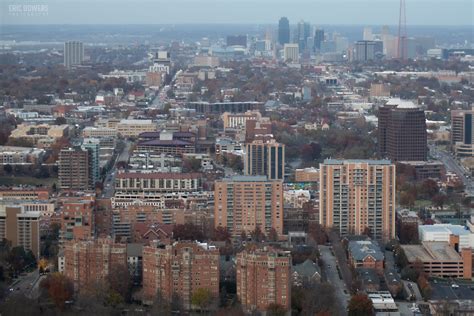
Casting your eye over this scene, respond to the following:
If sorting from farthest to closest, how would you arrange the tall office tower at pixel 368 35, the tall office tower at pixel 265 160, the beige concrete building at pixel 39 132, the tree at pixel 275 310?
the tall office tower at pixel 368 35, the beige concrete building at pixel 39 132, the tall office tower at pixel 265 160, the tree at pixel 275 310

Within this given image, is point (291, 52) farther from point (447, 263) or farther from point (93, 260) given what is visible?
point (93, 260)

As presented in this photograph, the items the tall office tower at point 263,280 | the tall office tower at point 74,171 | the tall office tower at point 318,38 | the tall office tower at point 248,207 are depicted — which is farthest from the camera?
the tall office tower at point 318,38

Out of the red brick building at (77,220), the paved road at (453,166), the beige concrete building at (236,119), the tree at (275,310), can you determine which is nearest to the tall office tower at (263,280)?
the tree at (275,310)

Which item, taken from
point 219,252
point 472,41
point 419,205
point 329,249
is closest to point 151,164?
point 419,205

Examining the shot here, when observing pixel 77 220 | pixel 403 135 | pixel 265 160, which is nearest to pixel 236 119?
pixel 403 135

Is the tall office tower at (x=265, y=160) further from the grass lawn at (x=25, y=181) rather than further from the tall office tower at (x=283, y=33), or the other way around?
the tall office tower at (x=283, y=33)

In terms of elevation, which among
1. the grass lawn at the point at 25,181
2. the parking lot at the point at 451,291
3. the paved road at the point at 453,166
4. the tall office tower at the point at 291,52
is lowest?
the tall office tower at the point at 291,52
